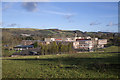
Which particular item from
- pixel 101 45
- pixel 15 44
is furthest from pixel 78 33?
pixel 15 44

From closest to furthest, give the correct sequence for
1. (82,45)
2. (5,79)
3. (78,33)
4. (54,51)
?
(5,79), (54,51), (82,45), (78,33)

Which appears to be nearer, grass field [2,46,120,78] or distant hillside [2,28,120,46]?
grass field [2,46,120,78]

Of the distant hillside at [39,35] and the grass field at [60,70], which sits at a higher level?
the distant hillside at [39,35]

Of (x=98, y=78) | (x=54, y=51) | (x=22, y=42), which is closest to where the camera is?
(x=98, y=78)

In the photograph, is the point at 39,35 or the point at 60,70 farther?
the point at 39,35

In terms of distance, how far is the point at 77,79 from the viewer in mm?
5477

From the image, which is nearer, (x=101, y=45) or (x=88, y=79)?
(x=88, y=79)

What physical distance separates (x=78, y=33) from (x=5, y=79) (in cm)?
5477

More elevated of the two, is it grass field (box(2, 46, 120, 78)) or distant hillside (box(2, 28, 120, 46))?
distant hillside (box(2, 28, 120, 46))

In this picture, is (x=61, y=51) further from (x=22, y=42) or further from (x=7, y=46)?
(x=22, y=42)

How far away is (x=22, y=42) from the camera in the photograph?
44156 millimetres

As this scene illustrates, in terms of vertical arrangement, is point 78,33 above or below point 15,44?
above

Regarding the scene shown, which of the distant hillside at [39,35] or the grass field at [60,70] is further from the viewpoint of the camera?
the distant hillside at [39,35]

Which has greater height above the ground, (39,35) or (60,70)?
(39,35)
